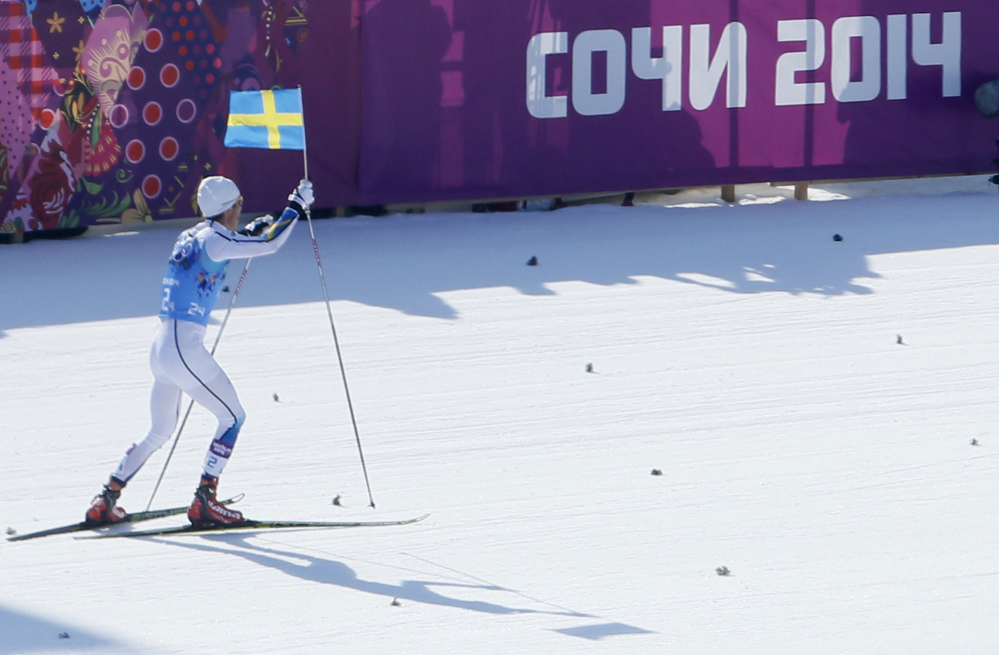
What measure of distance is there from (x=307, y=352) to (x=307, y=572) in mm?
3438

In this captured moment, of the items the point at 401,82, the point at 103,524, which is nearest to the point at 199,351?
the point at 103,524

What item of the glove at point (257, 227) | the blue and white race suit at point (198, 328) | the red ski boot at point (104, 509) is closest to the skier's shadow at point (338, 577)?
the red ski boot at point (104, 509)

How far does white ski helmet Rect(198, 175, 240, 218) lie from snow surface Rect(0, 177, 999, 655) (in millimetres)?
1580

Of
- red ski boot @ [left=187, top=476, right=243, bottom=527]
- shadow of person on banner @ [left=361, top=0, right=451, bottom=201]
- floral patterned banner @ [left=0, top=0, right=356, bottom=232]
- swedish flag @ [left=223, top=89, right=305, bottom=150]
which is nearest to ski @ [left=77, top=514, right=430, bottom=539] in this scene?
red ski boot @ [left=187, top=476, right=243, bottom=527]

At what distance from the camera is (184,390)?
6828 mm

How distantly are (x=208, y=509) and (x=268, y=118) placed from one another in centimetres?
216

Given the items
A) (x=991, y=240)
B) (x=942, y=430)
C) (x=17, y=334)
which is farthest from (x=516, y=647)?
(x=991, y=240)

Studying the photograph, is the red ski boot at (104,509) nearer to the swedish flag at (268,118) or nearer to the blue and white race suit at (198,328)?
the blue and white race suit at (198,328)

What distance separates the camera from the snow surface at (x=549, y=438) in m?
5.99

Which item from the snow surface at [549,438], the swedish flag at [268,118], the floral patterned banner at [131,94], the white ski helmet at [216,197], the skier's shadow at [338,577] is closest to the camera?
the snow surface at [549,438]

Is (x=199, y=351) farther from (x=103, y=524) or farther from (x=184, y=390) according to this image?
(x=103, y=524)

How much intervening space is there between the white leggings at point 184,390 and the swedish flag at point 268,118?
1267 millimetres

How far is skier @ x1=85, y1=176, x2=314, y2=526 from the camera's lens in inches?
267

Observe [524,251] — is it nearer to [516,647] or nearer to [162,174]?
[162,174]
